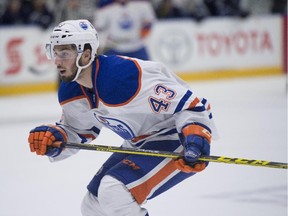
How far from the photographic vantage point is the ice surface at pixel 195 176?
13.4 feet

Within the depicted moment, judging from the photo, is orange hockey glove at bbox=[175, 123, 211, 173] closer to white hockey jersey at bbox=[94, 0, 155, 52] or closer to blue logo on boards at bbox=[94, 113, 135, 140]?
blue logo on boards at bbox=[94, 113, 135, 140]

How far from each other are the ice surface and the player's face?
122cm

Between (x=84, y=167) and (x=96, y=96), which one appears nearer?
(x=96, y=96)

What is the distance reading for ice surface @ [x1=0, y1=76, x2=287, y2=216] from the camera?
4.09m

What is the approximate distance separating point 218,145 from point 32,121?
233 centimetres

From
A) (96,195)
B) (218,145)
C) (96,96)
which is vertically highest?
Result: (96,96)

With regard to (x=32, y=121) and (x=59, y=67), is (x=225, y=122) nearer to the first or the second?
(x=32, y=121)

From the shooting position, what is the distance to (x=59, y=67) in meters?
3.02

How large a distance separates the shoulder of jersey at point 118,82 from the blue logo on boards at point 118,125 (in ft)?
0.46

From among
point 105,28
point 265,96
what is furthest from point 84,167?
point 265,96

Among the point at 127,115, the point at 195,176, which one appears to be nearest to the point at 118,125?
the point at 127,115

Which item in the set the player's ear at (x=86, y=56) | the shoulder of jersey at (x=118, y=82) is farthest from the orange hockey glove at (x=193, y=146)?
the player's ear at (x=86, y=56)

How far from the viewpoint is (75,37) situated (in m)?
3.01

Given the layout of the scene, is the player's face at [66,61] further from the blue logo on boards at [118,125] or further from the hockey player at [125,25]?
the hockey player at [125,25]
